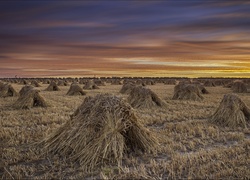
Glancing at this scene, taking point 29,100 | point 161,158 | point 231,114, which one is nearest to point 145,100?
point 231,114

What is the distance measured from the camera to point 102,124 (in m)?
7.64

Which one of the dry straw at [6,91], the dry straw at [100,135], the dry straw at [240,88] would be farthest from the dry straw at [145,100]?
the dry straw at [240,88]

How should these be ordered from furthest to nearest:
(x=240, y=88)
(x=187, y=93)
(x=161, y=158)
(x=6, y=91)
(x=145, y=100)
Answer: (x=240, y=88)
(x=6, y=91)
(x=187, y=93)
(x=145, y=100)
(x=161, y=158)

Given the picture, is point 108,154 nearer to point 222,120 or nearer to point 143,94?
point 222,120

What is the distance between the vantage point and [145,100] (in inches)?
695

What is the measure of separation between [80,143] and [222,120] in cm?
723

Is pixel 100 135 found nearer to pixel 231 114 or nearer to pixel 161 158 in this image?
pixel 161 158

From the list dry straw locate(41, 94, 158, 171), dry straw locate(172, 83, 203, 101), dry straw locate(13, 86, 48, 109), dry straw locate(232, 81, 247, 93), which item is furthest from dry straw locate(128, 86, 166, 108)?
dry straw locate(232, 81, 247, 93)

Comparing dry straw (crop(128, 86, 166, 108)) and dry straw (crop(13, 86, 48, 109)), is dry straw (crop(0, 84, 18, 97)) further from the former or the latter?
dry straw (crop(128, 86, 166, 108))

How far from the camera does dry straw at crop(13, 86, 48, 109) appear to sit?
55.7 feet

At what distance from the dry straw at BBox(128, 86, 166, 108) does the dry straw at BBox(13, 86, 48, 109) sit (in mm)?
5554

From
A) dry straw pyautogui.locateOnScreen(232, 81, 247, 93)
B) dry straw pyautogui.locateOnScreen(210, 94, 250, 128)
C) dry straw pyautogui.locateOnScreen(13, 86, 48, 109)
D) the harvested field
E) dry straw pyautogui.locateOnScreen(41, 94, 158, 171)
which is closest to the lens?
the harvested field

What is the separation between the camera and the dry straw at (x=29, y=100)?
17.0m

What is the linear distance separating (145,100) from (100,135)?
33.8ft
